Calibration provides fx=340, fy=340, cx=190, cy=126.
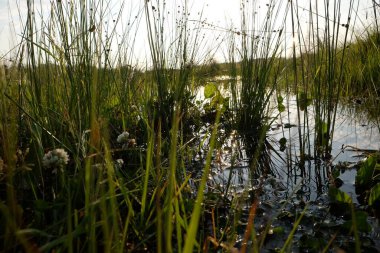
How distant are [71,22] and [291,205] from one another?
50.3 inches

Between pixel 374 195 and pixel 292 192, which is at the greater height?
pixel 292 192

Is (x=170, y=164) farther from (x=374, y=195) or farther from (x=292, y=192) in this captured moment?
(x=374, y=195)

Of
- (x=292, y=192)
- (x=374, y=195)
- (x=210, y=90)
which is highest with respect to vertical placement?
(x=210, y=90)

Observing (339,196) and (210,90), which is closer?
(339,196)

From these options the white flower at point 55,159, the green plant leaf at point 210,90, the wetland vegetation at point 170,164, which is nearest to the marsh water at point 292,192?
the wetland vegetation at point 170,164

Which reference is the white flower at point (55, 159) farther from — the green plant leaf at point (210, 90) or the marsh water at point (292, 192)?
the green plant leaf at point (210, 90)

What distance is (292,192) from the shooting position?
2.86 ft

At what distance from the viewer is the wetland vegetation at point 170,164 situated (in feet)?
2.58

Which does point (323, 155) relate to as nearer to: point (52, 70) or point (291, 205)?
point (291, 205)

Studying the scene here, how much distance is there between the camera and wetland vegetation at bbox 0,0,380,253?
0.79m

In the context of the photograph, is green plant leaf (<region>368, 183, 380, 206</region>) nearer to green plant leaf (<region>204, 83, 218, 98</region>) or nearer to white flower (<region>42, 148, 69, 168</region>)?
white flower (<region>42, 148, 69, 168</region>)

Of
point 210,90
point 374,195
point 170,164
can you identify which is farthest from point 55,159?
point 210,90

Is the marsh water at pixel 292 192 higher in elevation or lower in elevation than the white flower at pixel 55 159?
lower

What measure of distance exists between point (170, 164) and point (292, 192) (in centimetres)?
38
